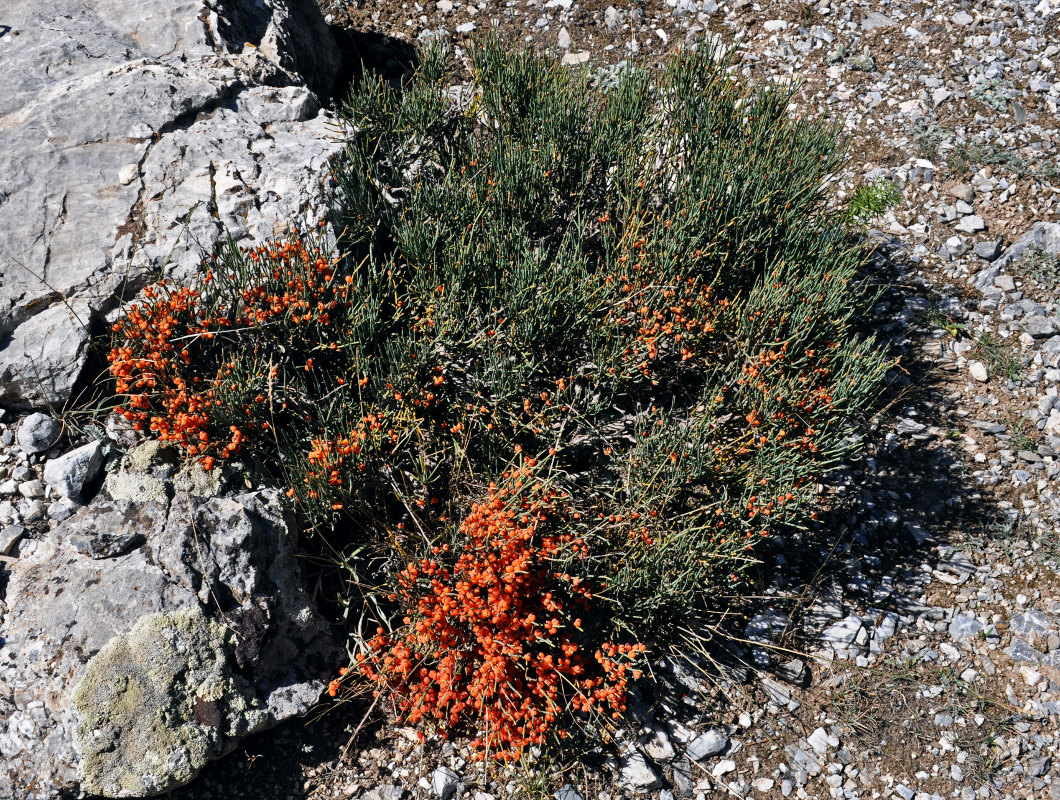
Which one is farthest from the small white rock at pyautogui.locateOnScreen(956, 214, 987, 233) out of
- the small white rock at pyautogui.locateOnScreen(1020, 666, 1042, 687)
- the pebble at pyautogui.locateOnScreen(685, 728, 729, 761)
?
the pebble at pyautogui.locateOnScreen(685, 728, 729, 761)

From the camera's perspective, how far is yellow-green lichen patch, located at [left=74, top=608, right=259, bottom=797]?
123 inches

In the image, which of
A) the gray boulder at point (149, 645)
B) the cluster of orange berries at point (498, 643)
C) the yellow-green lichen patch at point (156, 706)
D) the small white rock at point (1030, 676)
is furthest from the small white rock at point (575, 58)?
the small white rock at point (1030, 676)

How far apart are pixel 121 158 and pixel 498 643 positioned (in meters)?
3.29

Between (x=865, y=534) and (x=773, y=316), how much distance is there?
1.44 metres

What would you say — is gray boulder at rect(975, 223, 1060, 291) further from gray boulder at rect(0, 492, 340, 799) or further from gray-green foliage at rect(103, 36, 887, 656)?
gray boulder at rect(0, 492, 340, 799)

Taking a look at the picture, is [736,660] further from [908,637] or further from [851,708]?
[908,637]

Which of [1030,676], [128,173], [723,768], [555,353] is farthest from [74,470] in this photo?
[1030,676]

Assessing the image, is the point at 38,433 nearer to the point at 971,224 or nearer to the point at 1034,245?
the point at 971,224

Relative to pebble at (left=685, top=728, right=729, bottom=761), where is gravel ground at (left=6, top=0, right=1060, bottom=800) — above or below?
above

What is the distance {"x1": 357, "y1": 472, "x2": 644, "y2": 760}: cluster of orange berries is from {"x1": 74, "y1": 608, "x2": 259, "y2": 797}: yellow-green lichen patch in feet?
2.16

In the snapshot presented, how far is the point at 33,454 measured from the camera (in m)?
3.64

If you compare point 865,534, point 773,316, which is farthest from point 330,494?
point 865,534

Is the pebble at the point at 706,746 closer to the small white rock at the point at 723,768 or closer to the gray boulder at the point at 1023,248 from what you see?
the small white rock at the point at 723,768

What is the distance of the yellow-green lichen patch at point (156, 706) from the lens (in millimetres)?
3133
